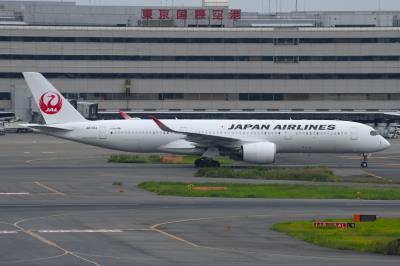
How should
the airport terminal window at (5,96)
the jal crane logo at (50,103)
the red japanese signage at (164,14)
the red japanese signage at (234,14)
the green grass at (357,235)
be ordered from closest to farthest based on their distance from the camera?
1. the green grass at (357,235)
2. the jal crane logo at (50,103)
3. the airport terminal window at (5,96)
4. the red japanese signage at (164,14)
5. the red japanese signage at (234,14)

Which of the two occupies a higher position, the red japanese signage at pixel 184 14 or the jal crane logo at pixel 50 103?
the red japanese signage at pixel 184 14

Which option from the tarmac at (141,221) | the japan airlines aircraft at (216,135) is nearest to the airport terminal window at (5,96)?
the japan airlines aircraft at (216,135)

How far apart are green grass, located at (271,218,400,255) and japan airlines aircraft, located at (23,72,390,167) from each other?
3110 centimetres

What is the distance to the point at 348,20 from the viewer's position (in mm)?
151000

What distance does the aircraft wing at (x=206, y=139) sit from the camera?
229 ft

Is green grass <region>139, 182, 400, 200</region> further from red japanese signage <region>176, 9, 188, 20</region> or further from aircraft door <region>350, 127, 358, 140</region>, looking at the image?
red japanese signage <region>176, 9, 188, 20</region>

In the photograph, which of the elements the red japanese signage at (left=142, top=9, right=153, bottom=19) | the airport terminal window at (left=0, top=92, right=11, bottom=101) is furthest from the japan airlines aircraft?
the red japanese signage at (left=142, top=9, right=153, bottom=19)

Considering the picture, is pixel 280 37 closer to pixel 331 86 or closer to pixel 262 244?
pixel 331 86

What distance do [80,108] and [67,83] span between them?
14576 mm

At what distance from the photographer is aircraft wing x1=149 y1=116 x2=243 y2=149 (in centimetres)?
6969

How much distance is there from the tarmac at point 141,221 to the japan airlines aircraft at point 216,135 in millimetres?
2743

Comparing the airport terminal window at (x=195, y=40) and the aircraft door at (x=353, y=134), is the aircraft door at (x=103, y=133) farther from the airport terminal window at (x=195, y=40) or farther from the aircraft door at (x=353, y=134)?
the airport terminal window at (x=195, y=40)

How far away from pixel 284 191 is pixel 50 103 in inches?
1065

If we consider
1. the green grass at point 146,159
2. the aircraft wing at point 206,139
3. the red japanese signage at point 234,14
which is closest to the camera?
the aircraft wing at point 206,139
